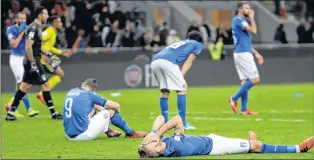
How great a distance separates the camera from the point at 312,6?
47.5 m

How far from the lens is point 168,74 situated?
58.6 feet

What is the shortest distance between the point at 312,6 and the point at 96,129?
33470 millimetres

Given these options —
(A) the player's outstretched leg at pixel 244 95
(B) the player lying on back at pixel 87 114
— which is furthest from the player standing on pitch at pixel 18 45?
(B) the player lying on back at pixel 87 114

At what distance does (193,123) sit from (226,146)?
655 cm

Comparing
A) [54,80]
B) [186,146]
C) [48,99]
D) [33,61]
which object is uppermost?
[186,146]

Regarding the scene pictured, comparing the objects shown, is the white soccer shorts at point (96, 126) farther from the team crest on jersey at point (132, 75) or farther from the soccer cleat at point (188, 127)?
the team crest on jersey at point (132, 75)

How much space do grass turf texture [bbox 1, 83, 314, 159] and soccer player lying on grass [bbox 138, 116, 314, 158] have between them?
0.17m

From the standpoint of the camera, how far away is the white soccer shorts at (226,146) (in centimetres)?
1309

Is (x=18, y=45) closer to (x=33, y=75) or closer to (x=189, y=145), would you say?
(x=33, y=75)

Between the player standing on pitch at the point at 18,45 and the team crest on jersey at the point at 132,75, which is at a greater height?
the player standing on pitch at the point at 18,45

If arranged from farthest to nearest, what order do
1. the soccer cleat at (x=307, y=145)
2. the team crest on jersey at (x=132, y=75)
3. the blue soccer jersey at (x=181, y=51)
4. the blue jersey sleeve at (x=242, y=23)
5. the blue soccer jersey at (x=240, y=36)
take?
the team crest on jersey at (x=132, y=75) < the blue soccer jersey at (x=240, y=36) < the blue jersey sleeve at (x=242, y=23) < the blue soccer jersey at (x=181, y=51) < the soccer cleat at (x=307, y=145)

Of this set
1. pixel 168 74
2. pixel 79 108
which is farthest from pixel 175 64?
pixel 79 108

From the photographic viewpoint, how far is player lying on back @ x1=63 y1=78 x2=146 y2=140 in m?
15.5

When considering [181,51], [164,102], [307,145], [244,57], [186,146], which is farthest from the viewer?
[244,57]
